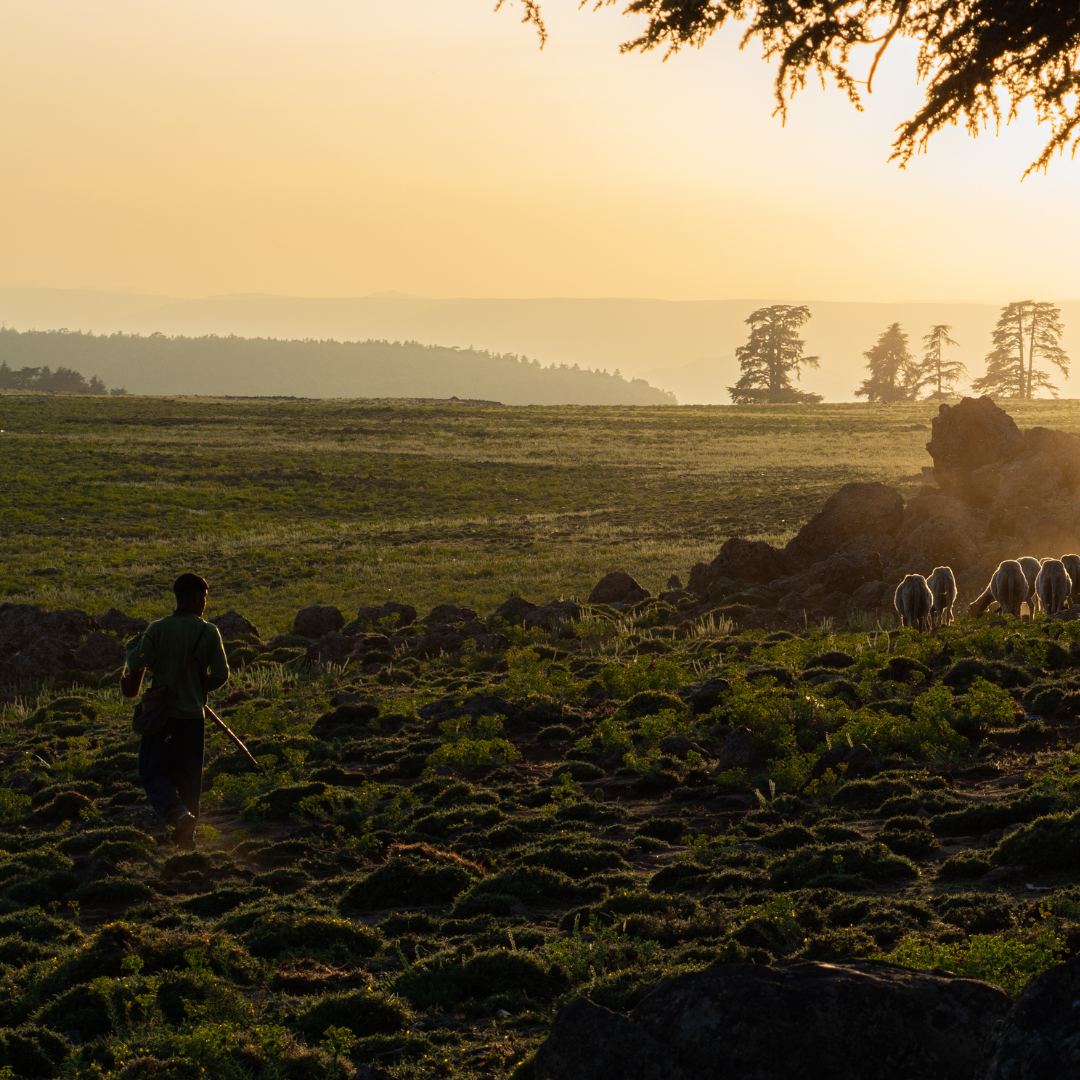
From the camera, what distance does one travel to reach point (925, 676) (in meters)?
12.7

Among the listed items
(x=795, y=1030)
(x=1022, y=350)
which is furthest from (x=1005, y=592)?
(x=1022, y=350)

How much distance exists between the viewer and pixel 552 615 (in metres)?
19.5

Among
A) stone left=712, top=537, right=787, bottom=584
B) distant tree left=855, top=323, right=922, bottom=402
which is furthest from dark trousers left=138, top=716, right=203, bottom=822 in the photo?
distant tree left=855, top=323, right=922, bottom=402

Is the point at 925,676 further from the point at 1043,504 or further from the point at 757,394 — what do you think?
the point at 757,394

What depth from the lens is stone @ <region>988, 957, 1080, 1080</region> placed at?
2879mm

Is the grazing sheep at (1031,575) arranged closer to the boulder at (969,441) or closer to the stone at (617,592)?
the boulder at (969,441)

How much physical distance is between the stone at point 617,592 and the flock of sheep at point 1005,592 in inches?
251

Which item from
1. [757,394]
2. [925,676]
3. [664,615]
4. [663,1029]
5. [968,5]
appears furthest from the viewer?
[757,394]

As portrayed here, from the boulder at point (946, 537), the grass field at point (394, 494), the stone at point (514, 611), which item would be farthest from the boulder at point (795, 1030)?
the grass field at point (394, 494)

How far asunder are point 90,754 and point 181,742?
437 cm

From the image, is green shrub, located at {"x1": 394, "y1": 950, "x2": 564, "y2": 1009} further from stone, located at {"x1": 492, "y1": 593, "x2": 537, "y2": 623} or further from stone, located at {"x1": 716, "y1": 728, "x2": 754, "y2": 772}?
stone, located at {"x1": 492, "y1": 593, "x2": 537, "y2": 623}

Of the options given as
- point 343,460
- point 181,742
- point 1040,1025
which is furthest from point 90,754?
point 343,460

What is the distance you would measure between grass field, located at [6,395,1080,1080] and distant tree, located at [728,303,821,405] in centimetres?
8635

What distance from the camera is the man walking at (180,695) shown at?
8984 millimetres
